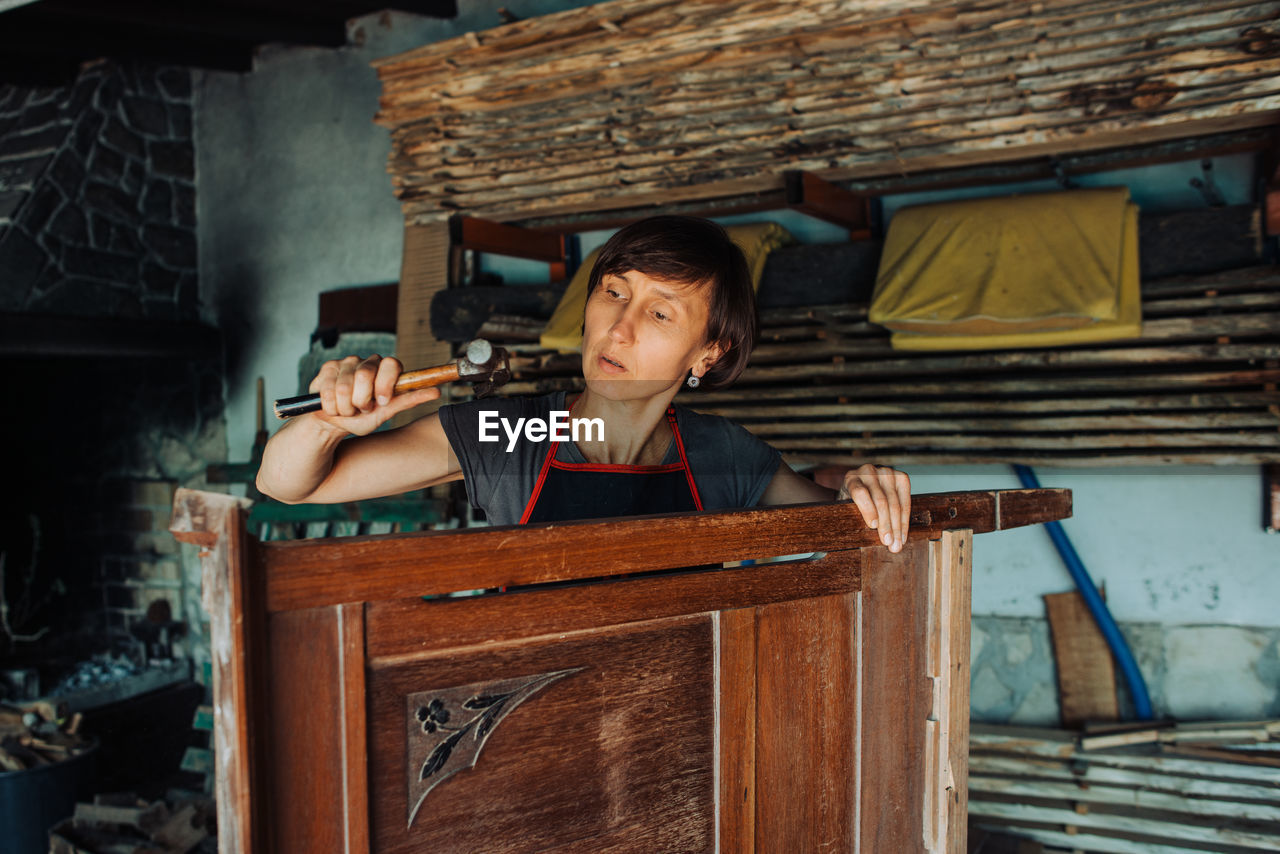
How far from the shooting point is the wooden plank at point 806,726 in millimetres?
1273

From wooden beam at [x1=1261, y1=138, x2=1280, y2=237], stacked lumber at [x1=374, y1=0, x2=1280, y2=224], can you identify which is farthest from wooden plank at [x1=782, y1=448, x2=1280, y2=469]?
stacked lumber at [x1=374, y1=0, x2=1280, y2=224]

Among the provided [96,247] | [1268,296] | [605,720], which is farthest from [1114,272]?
[96,247]

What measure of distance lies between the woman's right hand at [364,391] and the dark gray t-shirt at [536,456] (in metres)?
0.44

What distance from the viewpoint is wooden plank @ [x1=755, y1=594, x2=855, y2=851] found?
1.27 metres

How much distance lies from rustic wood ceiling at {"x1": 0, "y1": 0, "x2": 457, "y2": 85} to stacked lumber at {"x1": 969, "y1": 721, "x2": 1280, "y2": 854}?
4.57m

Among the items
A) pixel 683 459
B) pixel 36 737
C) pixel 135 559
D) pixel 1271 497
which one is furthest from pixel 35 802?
pixel 1271 497

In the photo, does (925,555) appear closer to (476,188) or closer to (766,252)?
(766,252)

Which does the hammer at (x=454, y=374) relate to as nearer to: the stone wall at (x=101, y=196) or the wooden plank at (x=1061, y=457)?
the wooden plank at (x=1061, y=457)

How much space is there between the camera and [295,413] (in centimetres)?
133

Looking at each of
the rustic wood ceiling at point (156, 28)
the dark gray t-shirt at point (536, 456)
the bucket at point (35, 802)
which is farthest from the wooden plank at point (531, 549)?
the rustic wood ceiling at point (156, 28)

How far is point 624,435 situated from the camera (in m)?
1.97

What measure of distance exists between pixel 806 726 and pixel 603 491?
697mm

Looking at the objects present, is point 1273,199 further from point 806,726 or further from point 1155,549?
point 806,726

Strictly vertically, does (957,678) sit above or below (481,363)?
below
